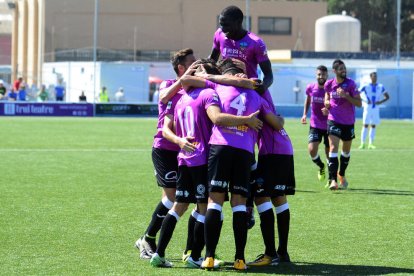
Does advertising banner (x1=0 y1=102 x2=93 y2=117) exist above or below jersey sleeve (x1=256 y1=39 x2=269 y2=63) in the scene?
below

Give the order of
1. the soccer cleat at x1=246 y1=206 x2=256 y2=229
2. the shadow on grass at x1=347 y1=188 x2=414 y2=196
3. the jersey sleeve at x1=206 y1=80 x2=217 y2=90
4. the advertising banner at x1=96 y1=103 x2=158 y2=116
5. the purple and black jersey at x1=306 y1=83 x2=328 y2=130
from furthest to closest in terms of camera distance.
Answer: the advertising banner at x1=96 y1=103 x2=158 y2=116, the purple and black jersey at x1=306 y1=83 x2=328 y2=130, the shadow on grass at x1=347 y1=188 x2=414 y2=196, the soccer cleat at x1=246 y1=206 x2=256 y2=229, the jersey sleeve at x1=206 y1=80 x2=217 y2=90

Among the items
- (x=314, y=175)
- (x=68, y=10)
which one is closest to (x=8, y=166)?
(x=314, y=175)

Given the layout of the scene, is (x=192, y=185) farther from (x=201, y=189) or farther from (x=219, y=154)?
(x=219, y=154)

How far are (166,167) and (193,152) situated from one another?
79cm

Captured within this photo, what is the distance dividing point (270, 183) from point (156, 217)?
3.95 ft

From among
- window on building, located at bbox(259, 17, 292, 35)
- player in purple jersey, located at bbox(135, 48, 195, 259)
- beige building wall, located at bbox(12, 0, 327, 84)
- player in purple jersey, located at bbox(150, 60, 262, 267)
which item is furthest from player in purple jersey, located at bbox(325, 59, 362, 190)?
window on building, located at bbox(259, 17, 292, 35)

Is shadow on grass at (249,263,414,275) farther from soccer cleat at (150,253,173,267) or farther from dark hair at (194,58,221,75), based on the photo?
dark hair at (194,58,221,75)

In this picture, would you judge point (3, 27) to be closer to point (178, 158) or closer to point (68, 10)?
point (68, 10)

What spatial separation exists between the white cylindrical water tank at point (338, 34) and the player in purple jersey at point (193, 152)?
60.2 metres

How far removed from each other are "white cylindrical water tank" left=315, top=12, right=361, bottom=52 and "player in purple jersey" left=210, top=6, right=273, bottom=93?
58825 mm

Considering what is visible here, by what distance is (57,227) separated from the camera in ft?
37.0

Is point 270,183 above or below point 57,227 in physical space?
above

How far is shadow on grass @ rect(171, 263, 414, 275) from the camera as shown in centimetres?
860

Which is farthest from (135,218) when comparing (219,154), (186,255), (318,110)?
(318,110)
